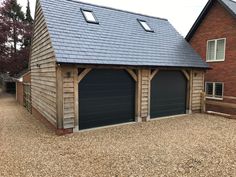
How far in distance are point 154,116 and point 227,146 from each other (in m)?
3.88

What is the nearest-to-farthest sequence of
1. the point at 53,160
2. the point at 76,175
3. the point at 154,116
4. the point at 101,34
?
the point at 76,175
the point at 53,160
the point at 101,34
the point at 154,116

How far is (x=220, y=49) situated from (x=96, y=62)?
883cm

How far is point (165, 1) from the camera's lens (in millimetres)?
17531

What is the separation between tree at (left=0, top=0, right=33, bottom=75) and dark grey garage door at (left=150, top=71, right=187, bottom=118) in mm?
17942

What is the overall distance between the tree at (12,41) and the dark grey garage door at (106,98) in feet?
56.5

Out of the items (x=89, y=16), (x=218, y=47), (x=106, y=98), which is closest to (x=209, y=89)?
(x=218, y=47)

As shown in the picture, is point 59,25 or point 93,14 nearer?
point 59,25

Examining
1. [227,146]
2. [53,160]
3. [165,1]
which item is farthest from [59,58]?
[165,1]

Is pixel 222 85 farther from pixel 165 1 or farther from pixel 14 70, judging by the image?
pixel 14 70

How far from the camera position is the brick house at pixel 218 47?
11398mm

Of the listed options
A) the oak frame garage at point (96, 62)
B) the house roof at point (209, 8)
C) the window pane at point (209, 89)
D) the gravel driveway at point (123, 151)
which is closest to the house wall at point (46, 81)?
the oak frame garage at point (96, 62)

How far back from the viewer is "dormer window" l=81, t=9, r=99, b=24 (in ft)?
30.1

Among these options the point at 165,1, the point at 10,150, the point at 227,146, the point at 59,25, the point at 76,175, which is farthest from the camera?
the point at 165,1

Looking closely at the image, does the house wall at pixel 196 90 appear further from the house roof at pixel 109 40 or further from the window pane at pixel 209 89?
the window pane at pixel 209 89
